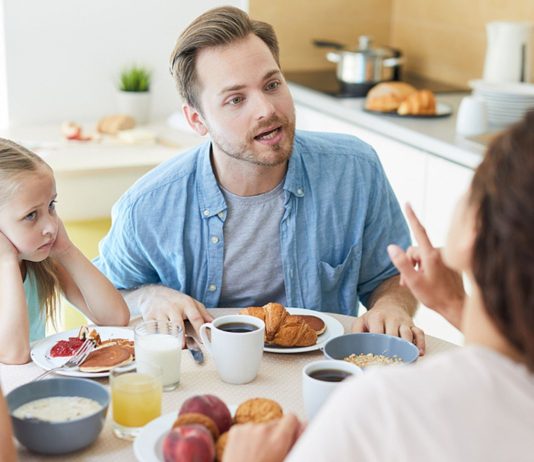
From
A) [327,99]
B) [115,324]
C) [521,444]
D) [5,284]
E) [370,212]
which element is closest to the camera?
[521,444]

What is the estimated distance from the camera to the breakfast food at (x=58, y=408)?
1275 mm

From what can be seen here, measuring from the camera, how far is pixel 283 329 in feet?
5.27

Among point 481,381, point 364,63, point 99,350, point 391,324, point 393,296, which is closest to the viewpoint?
point 481,381

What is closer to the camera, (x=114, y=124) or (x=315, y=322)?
(x=315, y=322)

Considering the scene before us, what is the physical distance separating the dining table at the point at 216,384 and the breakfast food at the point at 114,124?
2.01m

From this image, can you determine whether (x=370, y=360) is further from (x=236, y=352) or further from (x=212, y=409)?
(x=212, y=409)

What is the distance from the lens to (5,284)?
1653mm

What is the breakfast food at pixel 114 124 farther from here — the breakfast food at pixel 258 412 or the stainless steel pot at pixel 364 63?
the breakfast food at pixel 258 412

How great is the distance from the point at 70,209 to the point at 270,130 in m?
1.37

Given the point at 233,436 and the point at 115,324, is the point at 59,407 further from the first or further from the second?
the point at 115,324

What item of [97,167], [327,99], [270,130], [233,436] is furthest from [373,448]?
[327,99]

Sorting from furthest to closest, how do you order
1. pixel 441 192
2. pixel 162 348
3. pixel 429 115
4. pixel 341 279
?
pixel 429 115 → pixel 441 192 → pixel 341 279 → pixel 162 348

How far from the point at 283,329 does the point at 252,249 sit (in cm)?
41

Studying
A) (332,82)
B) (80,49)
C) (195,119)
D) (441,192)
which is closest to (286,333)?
(195,119)
